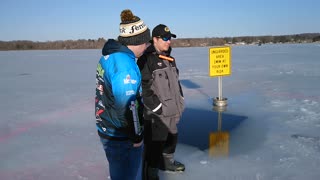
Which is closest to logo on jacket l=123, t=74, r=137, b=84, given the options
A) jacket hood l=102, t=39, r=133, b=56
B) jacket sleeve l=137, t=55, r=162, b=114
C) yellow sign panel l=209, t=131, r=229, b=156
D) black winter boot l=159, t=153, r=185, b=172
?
jacket hood l=102, t=39, r=133, b=56

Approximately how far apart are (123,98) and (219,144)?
9.55 ft

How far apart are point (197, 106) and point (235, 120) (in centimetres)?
130

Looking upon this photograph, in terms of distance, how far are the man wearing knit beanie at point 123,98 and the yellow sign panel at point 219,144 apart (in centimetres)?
220

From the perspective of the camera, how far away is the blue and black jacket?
176 centimetres

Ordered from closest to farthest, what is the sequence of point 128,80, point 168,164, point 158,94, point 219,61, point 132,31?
point 128,80, point 132,31, point 158,94, point 168,164, point 219,61

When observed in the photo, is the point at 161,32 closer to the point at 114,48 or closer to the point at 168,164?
the point at 114,48

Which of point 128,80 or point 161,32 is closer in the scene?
point 128,80

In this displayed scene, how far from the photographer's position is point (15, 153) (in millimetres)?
4289

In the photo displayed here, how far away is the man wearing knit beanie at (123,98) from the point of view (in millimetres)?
1774

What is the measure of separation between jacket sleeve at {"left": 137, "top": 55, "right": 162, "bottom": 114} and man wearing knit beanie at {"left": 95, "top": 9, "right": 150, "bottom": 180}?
35.0 inches

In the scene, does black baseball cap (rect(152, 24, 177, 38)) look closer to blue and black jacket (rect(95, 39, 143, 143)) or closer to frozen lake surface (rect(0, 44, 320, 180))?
blue and black jacket (rect(95, 39, 143, 143))

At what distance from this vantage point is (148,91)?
2.91 meters

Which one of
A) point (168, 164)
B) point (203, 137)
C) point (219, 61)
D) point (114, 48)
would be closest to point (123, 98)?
point (114, 48)

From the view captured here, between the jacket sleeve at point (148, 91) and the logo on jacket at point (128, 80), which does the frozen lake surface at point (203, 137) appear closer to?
the jacket sleeve at point (148, 91)
